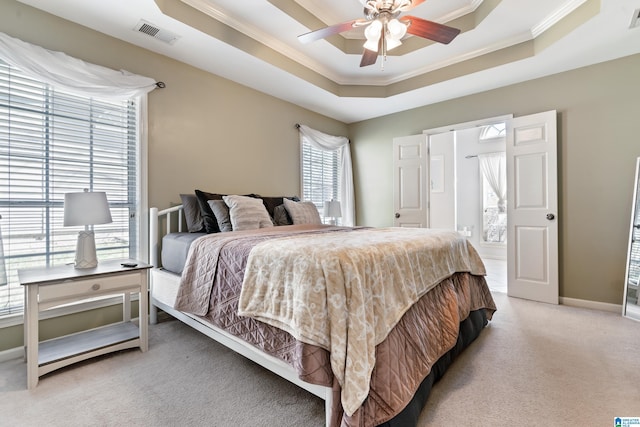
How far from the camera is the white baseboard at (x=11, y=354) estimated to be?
2002 mm

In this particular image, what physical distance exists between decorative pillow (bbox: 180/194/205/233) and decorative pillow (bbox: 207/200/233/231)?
0.51ft

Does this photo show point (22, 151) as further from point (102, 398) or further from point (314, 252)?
point (314, 252)

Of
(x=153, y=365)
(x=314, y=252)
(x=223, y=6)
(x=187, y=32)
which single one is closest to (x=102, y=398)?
(x=153, y=365)

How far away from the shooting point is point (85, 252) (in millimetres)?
2049

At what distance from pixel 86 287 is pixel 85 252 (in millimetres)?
301

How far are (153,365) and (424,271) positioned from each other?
1873 mm

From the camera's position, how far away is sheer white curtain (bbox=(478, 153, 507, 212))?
5992mm

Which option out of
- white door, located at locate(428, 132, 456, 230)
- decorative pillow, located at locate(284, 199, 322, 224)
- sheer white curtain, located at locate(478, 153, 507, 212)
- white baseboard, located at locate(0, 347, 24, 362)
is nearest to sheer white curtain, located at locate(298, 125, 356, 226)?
decorative pillow, located at locate(284, 199, 322, 224)

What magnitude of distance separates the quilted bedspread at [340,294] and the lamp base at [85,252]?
133 cm

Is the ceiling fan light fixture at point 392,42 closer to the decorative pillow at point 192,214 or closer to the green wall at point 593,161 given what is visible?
the decorative pillow at point 192,214

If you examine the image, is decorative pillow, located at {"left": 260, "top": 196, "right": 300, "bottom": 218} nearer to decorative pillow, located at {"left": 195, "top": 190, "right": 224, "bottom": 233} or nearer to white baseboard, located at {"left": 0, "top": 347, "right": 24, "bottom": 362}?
decorative pillow, located at {"left": 195, "top": 190, "right": 224, "bottom": 233}

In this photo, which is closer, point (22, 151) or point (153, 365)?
point (153, 365)

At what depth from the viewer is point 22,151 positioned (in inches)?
84.2

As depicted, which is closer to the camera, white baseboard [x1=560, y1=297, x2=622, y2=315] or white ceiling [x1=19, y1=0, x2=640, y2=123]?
white ceiling [x1=19, y1=0, x2=640, y2=123]
